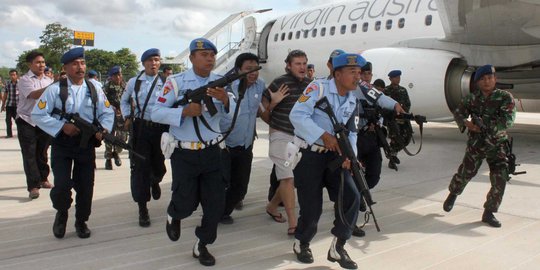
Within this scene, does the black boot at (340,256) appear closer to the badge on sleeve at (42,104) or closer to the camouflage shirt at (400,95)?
the badge on sleeve at (42,104)

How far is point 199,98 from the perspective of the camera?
11.1ft

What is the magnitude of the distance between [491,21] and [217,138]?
7708 millimetres

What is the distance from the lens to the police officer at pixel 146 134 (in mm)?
4637

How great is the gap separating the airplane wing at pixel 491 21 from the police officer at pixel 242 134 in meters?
5.92

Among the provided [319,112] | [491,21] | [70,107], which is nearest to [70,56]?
[70,107]

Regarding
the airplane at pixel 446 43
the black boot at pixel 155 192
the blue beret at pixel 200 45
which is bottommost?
the black boot at pixel 155 192

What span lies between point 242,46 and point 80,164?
14.8 m

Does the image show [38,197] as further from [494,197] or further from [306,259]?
[494,197]

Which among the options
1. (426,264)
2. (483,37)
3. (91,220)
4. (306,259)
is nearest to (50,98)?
(91,220)

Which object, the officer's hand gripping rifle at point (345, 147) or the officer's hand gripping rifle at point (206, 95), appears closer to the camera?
the officer's hand gripping rifle at point (345, 147)

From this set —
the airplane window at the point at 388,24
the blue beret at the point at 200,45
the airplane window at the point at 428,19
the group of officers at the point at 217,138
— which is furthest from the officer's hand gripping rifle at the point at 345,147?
the airplane window at the point at 388,24

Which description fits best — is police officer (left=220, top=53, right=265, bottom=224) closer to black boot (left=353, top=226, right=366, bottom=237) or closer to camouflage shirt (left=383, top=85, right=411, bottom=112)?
black boot (left=353, top=226, right=366, bottom=237)

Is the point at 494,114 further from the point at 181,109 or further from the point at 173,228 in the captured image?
the point at 173,228

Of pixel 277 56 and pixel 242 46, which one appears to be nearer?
pixel 277 56
